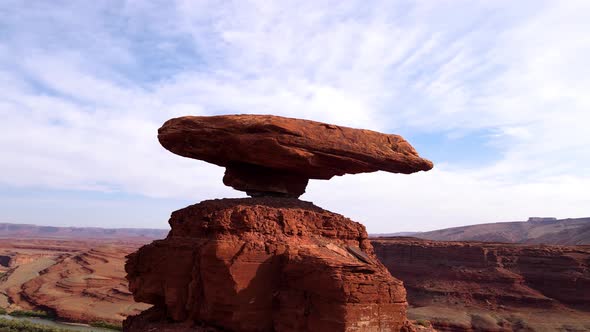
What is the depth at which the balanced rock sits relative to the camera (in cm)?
1212

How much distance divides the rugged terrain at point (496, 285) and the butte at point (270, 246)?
24.8 m

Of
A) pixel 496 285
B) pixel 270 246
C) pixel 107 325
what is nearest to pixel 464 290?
pixel 496 285

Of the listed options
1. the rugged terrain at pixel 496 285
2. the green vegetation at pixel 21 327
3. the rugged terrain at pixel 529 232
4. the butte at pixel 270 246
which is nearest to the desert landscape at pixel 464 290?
the rugged terrain at pixel 496 285

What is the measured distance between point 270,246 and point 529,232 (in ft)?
391

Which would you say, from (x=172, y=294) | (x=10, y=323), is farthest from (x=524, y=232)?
(x=172, y=294)

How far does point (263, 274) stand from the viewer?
10.9 meters

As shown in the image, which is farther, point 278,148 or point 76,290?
point 76,290

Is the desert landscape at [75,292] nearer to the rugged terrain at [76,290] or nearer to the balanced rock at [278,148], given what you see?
the rugged terrain at [76,290]

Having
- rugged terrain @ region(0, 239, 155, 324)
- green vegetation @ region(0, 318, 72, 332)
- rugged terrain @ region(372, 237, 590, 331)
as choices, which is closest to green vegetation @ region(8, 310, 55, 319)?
rugged terrain @ region(0, 239, 155, 324)

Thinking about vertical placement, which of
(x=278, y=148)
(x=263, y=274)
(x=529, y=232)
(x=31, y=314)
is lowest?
(x=31, y=314)

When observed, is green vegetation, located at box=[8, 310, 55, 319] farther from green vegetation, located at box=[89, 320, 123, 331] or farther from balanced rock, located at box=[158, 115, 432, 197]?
balanced rock, located at box=[158, 115, 432, 197]

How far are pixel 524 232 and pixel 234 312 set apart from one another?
122112 millimetres

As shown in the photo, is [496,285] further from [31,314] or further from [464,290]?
[31,314]

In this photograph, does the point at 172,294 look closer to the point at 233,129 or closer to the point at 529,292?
the point at 233,129
